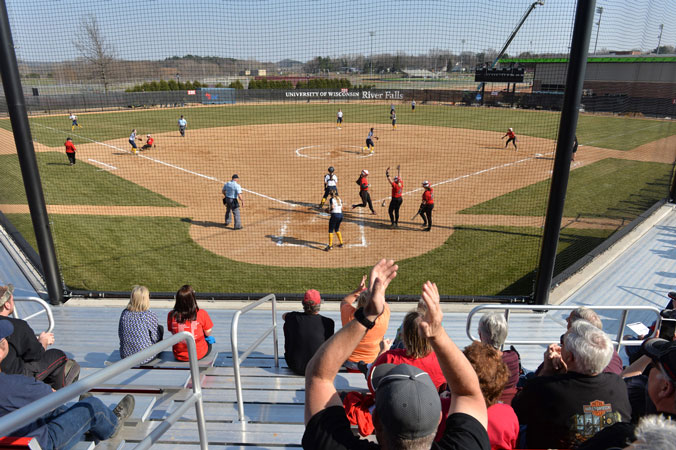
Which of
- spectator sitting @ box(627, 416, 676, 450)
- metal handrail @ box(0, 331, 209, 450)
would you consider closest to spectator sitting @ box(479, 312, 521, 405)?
spectator sitting @ box(627, 416, 676, 450)

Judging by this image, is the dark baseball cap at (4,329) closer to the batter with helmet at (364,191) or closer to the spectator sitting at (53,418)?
the spectator sitting at (53,418)

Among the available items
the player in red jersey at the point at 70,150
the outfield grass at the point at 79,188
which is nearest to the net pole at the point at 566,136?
the outfield grass at the point at 79,188

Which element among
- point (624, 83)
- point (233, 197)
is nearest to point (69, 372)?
point (233, 197)

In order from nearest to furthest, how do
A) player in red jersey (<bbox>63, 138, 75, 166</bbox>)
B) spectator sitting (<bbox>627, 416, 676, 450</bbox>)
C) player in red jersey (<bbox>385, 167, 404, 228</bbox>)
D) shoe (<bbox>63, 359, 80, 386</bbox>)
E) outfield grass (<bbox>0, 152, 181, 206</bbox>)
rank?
1. spectator sitting (<bbox>627, 416, 676, 450</bbox>)
2. shoe (<bbox>63, 359, 80, 386</bbox>)
3. player in red jersey (<bbox>385, 167, 404, 228</bbox>)
4. outfield grass (<bbox>0, 152, 181, 206</bbox>)
5. player in red jersey (<bbox>63, 138, 75, 166</bbox>)

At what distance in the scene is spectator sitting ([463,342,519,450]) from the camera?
2.23 meters

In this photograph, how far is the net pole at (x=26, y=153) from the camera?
588 cm

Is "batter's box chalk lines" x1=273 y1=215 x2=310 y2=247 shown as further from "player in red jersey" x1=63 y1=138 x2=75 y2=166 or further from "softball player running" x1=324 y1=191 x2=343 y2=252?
"player in red jersey" x1=63 y1=138 x2=75 y2=166

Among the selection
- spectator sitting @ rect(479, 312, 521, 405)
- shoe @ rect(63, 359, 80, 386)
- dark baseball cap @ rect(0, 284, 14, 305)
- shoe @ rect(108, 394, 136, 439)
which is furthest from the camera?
shoe @ rect(63, 359, 80, 386)

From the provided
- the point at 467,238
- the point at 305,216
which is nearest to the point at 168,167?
the point at 305,216

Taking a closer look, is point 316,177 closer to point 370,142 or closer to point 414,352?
point 370,142

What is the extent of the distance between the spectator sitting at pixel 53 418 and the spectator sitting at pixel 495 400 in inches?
91.5

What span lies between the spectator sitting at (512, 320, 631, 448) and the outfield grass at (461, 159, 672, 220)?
12098mm

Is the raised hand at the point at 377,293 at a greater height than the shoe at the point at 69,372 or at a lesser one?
greater

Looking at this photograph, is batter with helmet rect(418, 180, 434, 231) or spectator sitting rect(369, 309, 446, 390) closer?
spectator sitting rect(369, 309, 446, 390)
